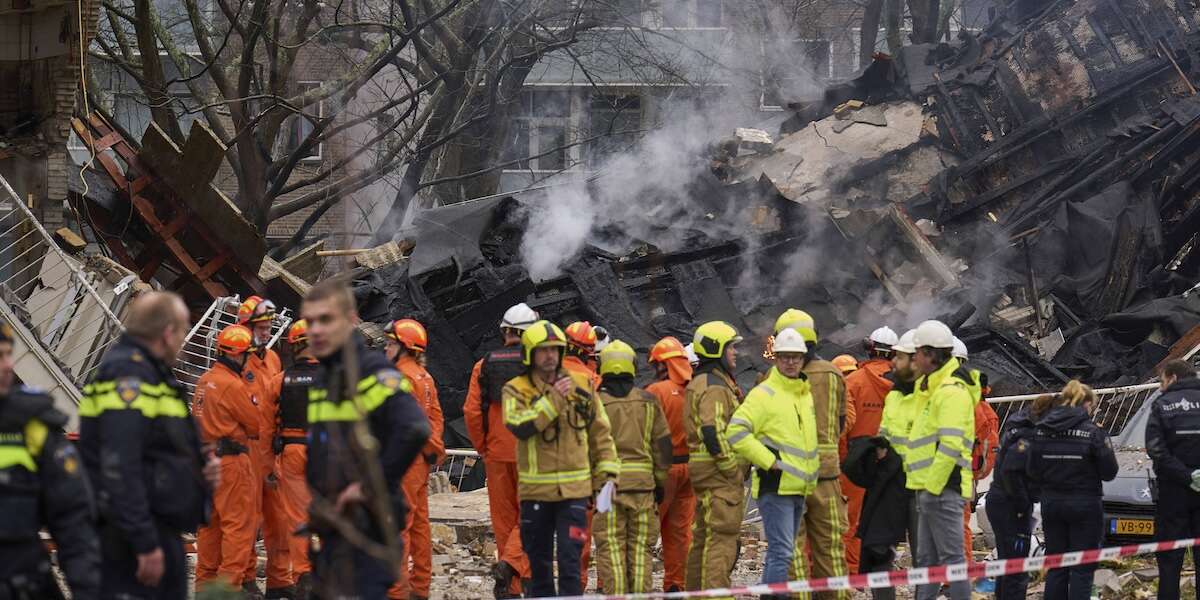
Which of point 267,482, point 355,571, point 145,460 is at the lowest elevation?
point 355,571

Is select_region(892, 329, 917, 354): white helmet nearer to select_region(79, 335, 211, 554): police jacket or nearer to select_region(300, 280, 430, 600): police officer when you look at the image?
select_region(300, 280, 430, 600): police officer

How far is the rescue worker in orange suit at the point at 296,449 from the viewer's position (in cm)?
885

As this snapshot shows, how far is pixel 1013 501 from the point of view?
29.7 feet

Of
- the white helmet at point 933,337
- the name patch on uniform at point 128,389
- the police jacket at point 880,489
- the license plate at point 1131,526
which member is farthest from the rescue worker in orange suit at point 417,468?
the license plate at point 1131,526

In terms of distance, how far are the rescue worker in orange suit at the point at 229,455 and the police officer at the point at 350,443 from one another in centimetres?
358

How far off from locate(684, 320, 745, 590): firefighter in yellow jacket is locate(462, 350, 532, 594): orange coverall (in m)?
1.19

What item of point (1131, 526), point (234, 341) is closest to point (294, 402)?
point (234, 341)

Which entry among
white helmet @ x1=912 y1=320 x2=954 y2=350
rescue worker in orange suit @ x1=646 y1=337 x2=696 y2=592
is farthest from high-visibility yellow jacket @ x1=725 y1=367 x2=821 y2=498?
rescue worker in orange suit @ x1=646 y1=337 x2=696 y2=592

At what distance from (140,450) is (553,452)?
288 centimetres

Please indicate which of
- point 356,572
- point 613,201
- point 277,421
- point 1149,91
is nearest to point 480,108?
point 613,201

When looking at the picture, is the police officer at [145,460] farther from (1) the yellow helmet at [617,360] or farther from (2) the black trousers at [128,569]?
(1) the yellow helmet at [617,360]

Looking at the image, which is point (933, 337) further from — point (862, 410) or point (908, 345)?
point (862, 410)

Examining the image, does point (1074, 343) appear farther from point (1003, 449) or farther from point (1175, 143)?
Answer: point (1003, 449)

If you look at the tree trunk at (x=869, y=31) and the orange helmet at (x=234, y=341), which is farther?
the tree trunk at (x=869, y=31)
